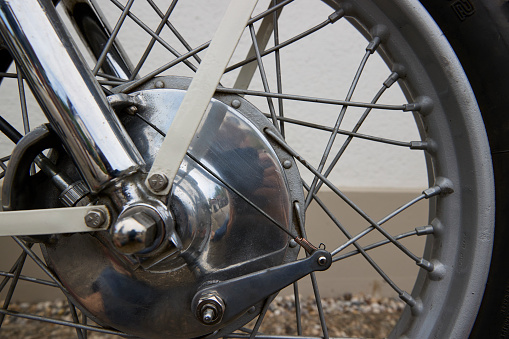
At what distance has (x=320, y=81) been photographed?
4.72ft

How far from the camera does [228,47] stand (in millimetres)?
474

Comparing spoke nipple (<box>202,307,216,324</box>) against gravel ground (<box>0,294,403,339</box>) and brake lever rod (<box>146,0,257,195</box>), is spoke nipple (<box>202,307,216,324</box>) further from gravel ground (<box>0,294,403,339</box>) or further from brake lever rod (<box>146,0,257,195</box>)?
gravel ground (<box>0,294,403,339</box>)

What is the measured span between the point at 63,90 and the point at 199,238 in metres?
0.24

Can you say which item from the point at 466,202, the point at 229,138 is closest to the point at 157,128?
the point at 229,138

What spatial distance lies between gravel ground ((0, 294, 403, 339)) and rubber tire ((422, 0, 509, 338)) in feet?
2.39

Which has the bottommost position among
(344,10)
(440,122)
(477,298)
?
(477,298)

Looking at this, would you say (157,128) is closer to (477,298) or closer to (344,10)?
(344,10)

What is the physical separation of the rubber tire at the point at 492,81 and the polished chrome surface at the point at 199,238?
0.27m

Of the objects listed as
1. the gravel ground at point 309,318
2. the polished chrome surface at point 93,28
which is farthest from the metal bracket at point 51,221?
the gravel ground at point 309,318

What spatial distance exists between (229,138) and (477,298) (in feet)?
1.32

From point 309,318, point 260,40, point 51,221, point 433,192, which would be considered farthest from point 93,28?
point 309,318

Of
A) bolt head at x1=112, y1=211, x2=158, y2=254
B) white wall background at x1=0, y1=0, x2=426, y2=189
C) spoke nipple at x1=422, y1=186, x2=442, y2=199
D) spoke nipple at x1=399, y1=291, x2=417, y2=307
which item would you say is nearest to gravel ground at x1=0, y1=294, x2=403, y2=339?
white wall background at x1=0, y1=0, x2=426, y2=189

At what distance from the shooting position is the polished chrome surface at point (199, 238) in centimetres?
56

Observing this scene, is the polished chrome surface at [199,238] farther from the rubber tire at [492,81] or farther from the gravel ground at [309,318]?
the gravel ground at [309,318]
